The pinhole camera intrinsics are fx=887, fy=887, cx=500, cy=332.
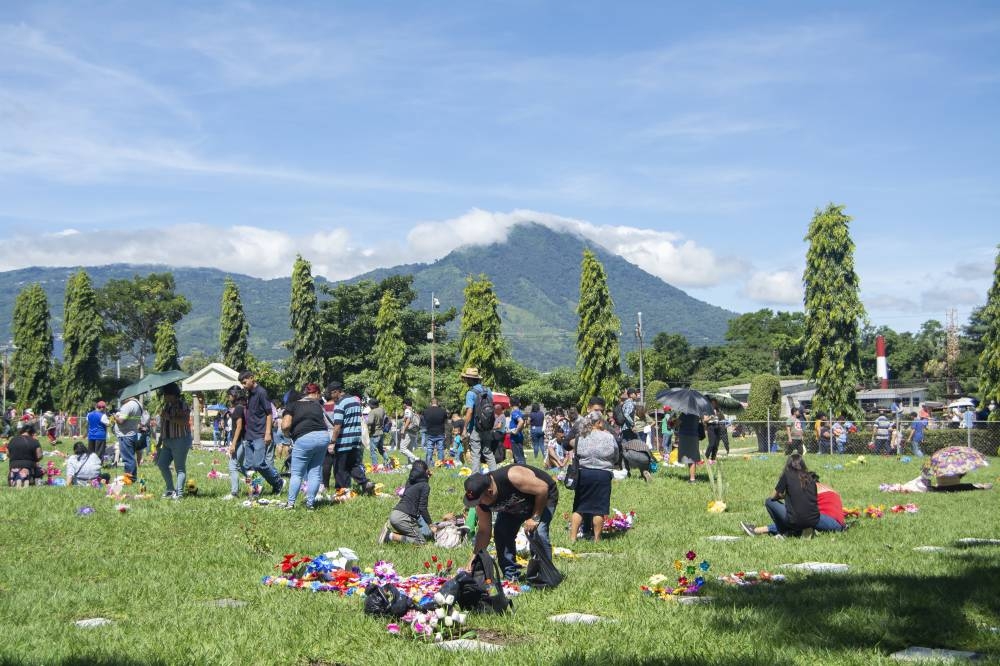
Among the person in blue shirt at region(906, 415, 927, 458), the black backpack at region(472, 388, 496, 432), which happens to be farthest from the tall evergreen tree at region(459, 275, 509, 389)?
the black backpack at region(472, 388, 496, 432)

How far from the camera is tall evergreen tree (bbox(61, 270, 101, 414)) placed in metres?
70.4

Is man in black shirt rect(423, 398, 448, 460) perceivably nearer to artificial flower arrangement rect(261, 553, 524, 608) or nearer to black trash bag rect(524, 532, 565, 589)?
artificial flower arrangement rect(261, 553, 524, 608)

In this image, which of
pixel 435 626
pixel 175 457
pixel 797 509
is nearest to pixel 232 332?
pixel 175 457

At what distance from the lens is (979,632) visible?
6055 mm

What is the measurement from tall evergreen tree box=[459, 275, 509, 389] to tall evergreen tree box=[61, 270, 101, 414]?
31307mm

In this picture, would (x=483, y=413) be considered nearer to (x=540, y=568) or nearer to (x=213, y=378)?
(x=540, y=568)

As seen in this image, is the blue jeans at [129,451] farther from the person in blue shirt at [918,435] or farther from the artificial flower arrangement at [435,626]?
the person in blue shirt at [918,435]

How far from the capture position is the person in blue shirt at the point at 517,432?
21.8 metres

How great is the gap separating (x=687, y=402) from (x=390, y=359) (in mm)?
45681

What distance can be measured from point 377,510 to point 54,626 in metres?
6.86

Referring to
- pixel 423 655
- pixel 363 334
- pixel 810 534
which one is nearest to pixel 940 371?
pixel 363 334

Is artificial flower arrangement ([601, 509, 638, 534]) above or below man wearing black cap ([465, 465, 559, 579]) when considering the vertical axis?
below

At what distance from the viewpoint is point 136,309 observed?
101500mm

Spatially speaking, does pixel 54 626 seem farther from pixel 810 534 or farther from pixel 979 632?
pixel 810 534
